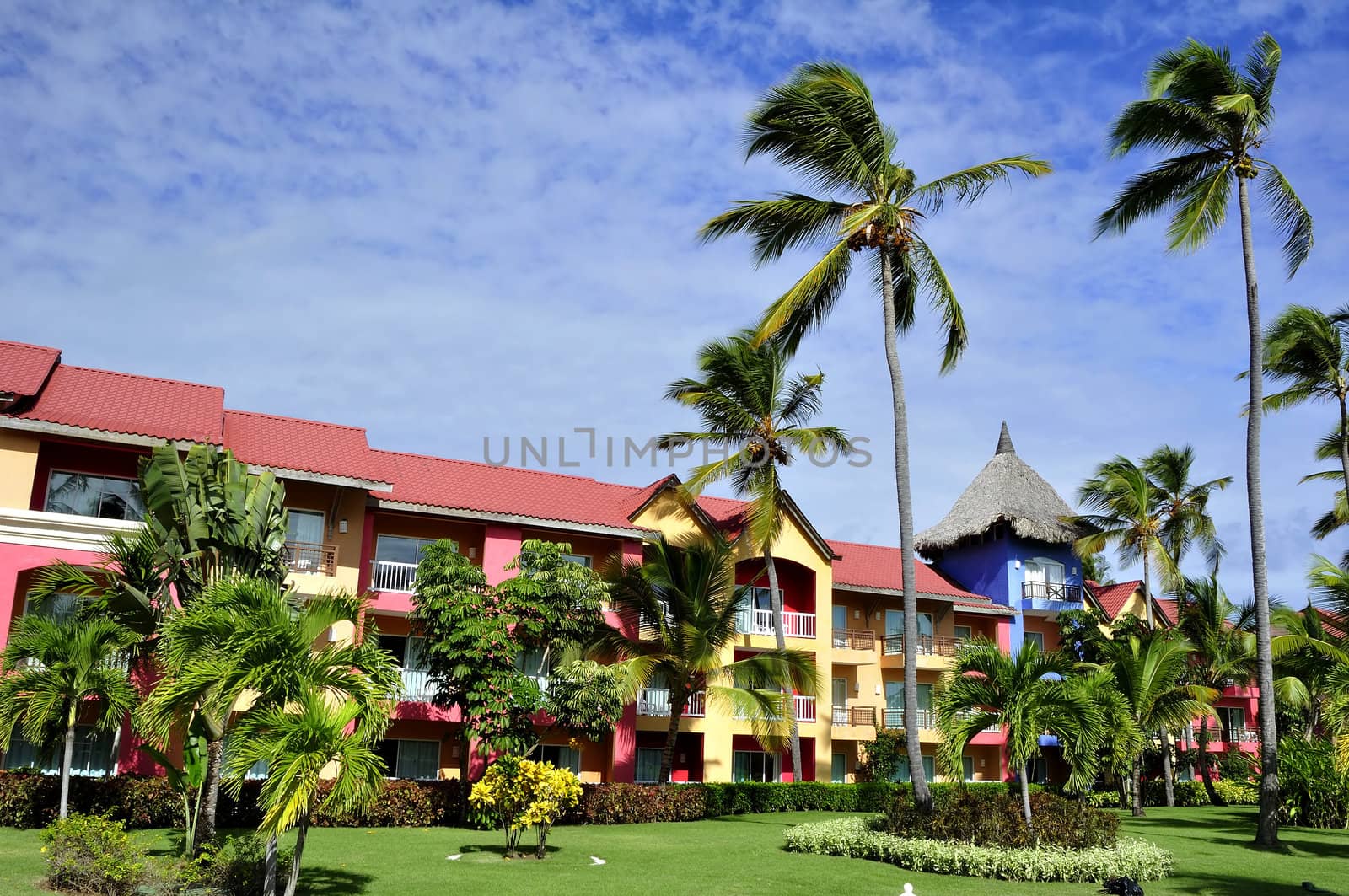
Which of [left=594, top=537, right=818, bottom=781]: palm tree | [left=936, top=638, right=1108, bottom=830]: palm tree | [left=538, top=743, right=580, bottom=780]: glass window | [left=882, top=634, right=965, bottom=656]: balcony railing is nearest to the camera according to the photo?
[left=936, top=638, right=1108, bottom=830]: palm tree

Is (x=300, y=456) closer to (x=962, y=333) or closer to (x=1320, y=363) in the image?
(x=962, y=333)

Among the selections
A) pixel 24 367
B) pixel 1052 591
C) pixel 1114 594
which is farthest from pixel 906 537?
pixel 1114 594

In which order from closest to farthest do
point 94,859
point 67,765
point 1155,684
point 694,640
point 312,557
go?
1. point 94,859
2. point 67,765
3. point 312,557
4. point 694,640
5. point 1155,684

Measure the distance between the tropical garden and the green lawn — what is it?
0.13m

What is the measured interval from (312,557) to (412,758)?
227 inches

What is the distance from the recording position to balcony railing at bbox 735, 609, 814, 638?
31578mm

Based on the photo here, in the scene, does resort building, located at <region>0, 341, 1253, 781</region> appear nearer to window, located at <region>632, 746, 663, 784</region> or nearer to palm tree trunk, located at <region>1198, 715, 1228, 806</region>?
window, located at <region>632, 746, 663, 784</region>

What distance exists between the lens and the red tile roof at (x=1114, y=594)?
42969mm

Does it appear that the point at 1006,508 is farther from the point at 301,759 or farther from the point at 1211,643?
the point at 301,759

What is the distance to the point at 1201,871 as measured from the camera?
1698 centimetres

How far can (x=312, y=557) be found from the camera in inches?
954

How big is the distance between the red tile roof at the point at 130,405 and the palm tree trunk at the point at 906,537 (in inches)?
531

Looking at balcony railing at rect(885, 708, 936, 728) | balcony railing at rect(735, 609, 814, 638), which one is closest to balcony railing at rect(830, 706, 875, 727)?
balcony railing at rect(885, 708, 936, 728)

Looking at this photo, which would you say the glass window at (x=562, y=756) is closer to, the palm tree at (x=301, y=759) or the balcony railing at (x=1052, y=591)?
the palm tree at (x=301, y=759)
